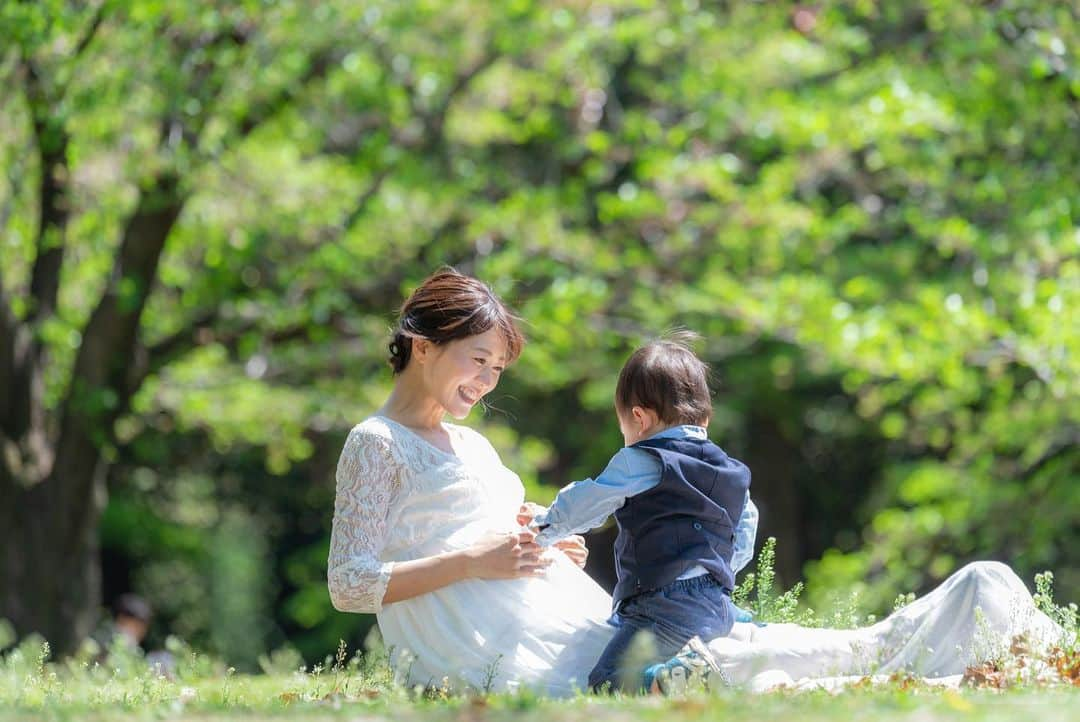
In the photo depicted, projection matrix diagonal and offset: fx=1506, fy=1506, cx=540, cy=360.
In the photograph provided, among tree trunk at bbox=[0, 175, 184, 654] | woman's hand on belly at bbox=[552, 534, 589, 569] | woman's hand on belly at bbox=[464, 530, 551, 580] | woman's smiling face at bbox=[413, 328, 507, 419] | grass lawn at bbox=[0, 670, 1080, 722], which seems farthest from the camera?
tree trunk at bbox=[0, 175, 184, 654]

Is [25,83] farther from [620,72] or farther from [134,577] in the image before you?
[134,577]

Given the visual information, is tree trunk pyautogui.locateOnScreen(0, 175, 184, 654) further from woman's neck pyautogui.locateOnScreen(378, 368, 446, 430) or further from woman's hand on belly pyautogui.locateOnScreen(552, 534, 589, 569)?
woman's hand on belly pyautogui.locateOnScreen(552, 534, 589, 569)

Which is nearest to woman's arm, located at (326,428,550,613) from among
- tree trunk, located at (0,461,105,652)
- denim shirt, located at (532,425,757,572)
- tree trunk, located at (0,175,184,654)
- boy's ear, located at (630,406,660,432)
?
denim shirt, located at (532,425,757,572)

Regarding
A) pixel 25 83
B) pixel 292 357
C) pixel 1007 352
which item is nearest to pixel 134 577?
pixel 292 357

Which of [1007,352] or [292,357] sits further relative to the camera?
[292,357]

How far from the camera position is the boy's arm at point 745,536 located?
5.05 metres

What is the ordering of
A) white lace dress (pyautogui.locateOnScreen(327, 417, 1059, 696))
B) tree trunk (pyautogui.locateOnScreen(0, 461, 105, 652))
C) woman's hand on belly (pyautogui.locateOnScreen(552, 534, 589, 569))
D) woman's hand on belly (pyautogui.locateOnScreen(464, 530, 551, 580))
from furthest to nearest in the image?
tree trunk (pyautogui.locateOnScreen(0, 461, 105, 652)) → woman's hand on belly (pyautogui.locateOnScreen(552, 534, 589, 569)) → woman's hand on belly (pyautogui.locateOnScreen(464, 530, 551, 580)) → white lace dress (pyautogui.locateOnScreen(327, 417, 1059, 696))

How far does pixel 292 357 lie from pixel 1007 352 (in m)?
5.22

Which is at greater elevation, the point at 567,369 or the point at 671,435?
the point at 671,435

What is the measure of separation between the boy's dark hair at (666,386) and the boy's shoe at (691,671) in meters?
Answer: 0.74

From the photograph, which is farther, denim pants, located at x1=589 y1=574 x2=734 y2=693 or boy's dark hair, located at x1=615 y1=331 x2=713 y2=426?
A: boy's dark hair, located at x1=615 y1=331 x2=713 y2=426

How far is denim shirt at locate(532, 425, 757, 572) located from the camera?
459 centimetres

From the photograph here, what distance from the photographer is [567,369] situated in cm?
1242

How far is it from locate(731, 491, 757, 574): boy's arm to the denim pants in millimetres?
274
